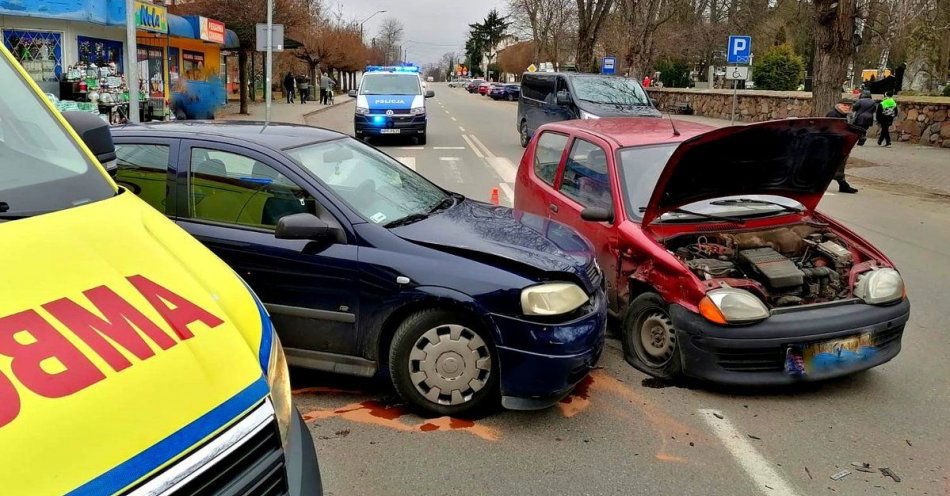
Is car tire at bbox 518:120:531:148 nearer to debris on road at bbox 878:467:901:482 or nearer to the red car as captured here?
the red car

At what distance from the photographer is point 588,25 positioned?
38.5m

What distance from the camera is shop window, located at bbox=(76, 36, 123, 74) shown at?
18873 mm

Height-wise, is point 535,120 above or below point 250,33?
below

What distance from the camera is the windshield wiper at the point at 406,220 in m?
4.41

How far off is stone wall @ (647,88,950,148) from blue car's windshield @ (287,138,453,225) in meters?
14.7

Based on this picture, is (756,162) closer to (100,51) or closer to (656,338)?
(656,338)

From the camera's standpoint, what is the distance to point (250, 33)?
28359 millimetres

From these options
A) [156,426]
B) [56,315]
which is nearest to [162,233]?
[56,315]

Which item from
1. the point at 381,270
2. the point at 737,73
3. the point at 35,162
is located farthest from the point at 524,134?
the point at 35,162

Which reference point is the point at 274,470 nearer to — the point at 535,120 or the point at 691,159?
the point at 691,159

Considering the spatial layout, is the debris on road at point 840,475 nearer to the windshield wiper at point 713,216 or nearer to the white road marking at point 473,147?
the windshield wiper at point 713,216

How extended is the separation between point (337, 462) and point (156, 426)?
6.69 feet

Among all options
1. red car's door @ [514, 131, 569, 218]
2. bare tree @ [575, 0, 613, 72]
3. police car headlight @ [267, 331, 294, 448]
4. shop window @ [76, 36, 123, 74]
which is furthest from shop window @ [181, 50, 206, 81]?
police car headlight @ [267, 331, 294, 448]

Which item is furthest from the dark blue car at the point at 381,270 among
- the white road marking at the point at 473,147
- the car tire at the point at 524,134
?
the car tire at the point at 524,134
